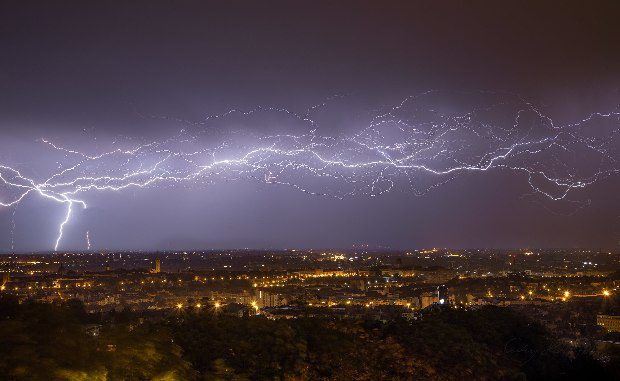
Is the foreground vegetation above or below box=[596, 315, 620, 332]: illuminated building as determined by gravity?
above

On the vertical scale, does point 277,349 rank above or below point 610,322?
above

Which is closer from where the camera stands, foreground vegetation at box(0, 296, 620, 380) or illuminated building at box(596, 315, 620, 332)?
foreground vegetation at box(0, 296, 620, 380)

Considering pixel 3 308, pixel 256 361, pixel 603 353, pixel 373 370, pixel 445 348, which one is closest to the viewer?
pixel 3 308

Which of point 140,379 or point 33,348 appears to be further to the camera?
point 140,379

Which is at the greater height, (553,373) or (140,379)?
(140,379)

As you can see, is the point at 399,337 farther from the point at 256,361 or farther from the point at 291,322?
the point at 256,361

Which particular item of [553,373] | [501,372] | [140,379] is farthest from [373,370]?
[140,379]

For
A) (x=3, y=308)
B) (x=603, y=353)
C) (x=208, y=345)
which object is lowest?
(x=603, y=353)

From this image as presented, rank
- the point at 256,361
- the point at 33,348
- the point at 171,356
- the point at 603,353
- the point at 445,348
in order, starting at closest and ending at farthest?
the point at 33,348 → the point at 171,356 → the point at 256,361 → the point at 445,348 → the point at 603,353

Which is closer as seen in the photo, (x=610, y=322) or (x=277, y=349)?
(x=277, y=349)

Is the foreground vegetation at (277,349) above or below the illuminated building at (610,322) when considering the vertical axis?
above

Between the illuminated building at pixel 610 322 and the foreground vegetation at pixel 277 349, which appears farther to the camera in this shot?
the illuminated building at pixel 610 322
